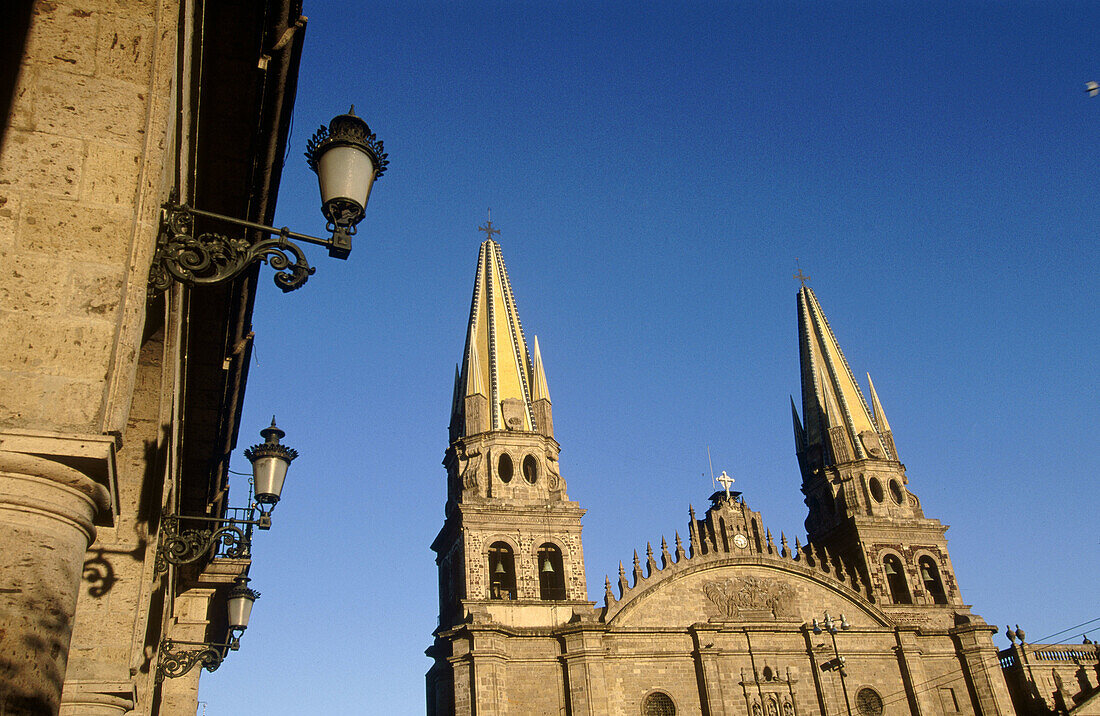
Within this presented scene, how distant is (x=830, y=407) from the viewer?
35.3 meters

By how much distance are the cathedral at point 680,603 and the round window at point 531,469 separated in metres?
0.05

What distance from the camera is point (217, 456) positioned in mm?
10250

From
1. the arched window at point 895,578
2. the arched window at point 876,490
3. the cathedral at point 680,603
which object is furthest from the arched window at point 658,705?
the arched window at point 876,490

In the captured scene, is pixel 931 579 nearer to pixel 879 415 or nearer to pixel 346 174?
pixel 879 415

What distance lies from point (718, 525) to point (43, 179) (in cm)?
2875

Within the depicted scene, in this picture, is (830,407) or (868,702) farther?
(830,407)

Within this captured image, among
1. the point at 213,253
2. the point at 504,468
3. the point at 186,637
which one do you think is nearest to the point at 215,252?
the point at 213,253

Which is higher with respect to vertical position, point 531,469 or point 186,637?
point 531,469

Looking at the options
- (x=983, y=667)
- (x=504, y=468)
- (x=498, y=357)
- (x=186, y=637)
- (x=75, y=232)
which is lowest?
(x=75, y=232)

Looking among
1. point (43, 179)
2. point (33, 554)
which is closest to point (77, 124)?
point (43, 179)

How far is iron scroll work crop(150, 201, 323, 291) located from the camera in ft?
12.6

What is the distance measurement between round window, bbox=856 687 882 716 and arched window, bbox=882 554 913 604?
4.39 metres

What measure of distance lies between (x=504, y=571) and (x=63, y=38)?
79.5ft

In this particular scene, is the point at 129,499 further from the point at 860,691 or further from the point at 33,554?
the point at 860,691
